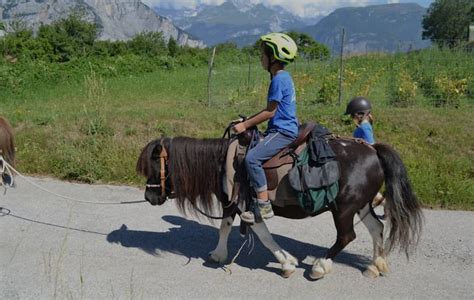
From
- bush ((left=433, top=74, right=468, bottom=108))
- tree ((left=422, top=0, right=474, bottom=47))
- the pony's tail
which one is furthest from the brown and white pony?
tree ((left=422, top=0, right=474, bottom=47))

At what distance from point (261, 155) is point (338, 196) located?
0.82m

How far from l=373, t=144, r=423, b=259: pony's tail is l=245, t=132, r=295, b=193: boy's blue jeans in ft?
3.23

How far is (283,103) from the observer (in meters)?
3.96

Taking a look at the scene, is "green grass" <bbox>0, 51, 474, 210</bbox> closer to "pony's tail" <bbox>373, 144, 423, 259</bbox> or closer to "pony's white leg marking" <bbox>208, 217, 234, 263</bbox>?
"pony's tail" <bbox>373, 144, 423, 259</bbox>

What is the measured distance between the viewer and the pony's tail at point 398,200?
4.08m

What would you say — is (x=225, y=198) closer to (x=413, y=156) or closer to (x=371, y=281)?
(x=371, y=281)

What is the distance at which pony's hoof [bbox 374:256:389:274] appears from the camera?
13.8ft

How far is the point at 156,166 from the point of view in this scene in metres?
4.29

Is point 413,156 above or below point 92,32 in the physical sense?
below

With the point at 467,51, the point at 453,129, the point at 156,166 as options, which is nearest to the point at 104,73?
the point at 467,51

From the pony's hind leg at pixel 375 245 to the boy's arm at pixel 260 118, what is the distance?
142 centimetres

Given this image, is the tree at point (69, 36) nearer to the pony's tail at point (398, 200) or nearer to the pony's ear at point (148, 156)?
the pony's ear at point (148, 156)

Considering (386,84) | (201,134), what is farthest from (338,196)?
(386,84)

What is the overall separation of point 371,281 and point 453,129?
19.0 ft
